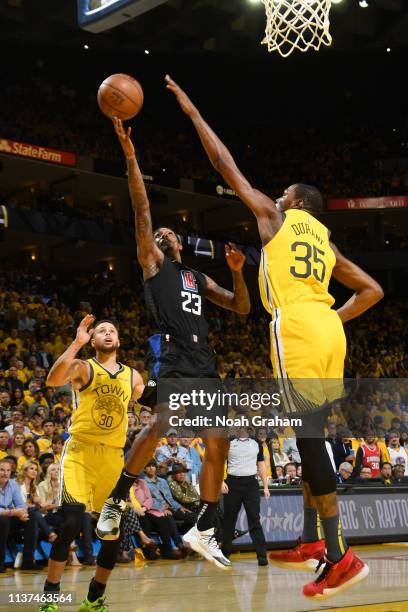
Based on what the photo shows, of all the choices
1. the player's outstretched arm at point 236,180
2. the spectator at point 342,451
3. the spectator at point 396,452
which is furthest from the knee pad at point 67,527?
the spectator at point 396,452

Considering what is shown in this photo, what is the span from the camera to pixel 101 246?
2888 cm

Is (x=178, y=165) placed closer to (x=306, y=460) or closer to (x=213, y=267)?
(x=213, y=267)

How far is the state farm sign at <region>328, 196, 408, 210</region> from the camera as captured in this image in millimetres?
30422

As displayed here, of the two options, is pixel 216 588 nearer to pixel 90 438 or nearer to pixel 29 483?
pixel 90 438

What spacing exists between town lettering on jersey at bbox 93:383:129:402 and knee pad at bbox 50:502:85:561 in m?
0.94

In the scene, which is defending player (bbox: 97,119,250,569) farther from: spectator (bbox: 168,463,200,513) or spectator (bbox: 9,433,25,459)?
spectator (bbox: 168,463,200,513)

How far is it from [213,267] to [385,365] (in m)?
8.76

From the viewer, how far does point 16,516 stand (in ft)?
32.6

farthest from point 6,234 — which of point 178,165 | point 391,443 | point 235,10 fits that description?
point 391,443

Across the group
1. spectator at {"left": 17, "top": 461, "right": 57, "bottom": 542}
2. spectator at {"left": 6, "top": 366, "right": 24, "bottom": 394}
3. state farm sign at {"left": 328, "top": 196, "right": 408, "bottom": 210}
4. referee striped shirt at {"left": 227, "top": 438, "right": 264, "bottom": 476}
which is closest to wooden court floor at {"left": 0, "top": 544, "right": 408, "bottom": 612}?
spectator at {"left": 17, "top": 461, "right": 57, "bottom": 542}

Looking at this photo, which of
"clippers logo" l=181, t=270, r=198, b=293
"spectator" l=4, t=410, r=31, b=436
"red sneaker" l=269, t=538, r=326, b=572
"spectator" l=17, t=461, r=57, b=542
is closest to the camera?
"red sneaker" l=269, t=538, r=326, b=572

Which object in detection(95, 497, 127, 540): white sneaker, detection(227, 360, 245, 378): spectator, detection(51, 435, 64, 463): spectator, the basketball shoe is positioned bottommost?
the basketball shoe

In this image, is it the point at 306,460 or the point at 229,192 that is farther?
the point at 229,192

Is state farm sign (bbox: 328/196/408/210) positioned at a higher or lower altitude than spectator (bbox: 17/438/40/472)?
higher
